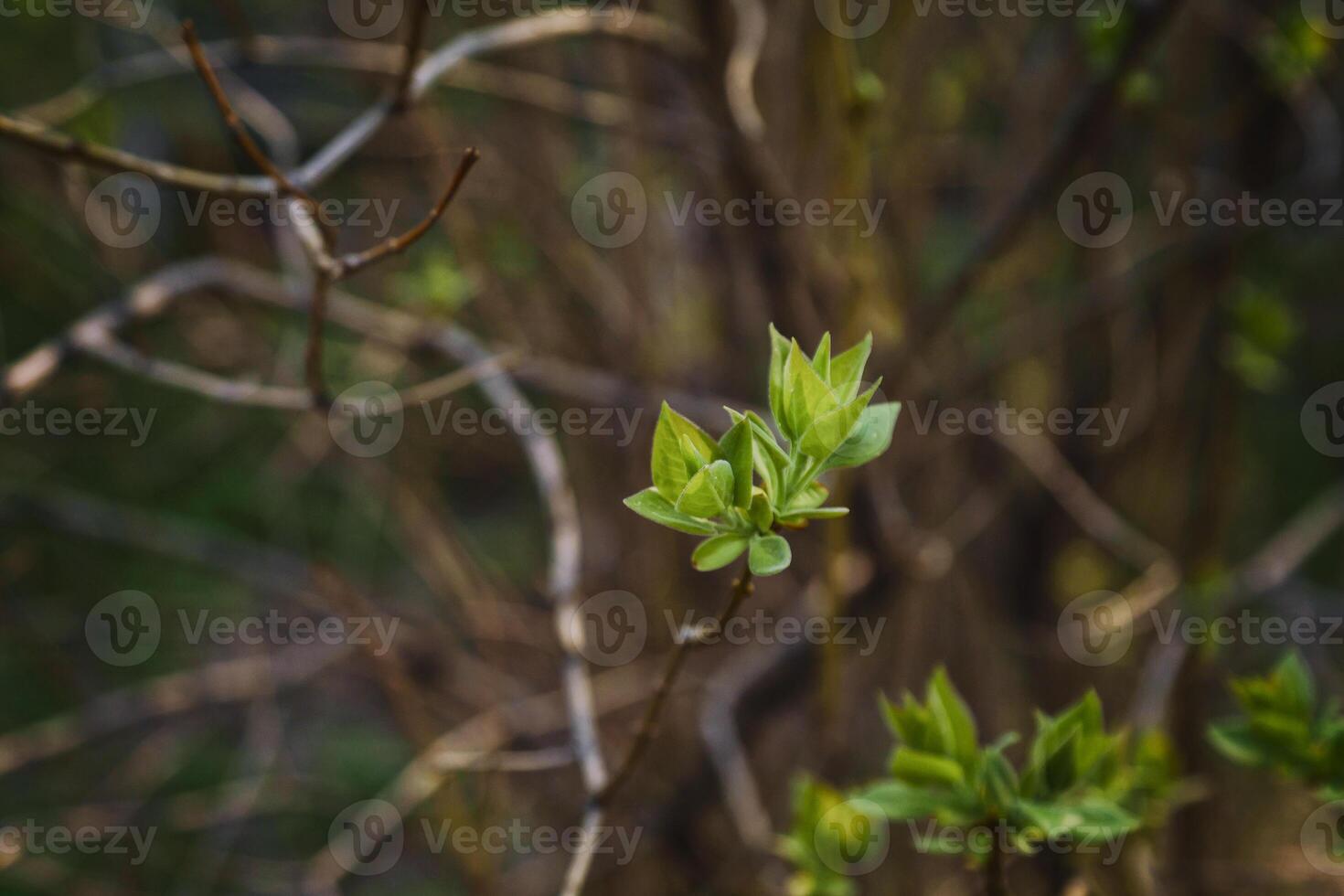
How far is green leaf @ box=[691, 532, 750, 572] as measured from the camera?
0.41 meters

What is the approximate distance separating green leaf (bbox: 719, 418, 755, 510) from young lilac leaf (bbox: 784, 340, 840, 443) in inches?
0.8

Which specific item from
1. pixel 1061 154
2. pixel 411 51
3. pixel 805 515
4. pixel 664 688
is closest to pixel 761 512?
pixel 805 515

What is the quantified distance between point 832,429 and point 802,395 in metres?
0.02

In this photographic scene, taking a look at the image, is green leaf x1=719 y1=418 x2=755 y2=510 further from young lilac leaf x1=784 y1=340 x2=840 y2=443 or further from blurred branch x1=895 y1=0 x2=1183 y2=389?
blurred branch x1=895 y1=0 x2=1183 y2=389

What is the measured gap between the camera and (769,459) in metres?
0.42

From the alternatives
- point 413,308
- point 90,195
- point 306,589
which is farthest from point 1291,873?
point 90,195

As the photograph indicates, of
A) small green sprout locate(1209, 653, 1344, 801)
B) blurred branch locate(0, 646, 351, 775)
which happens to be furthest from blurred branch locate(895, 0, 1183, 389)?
blurred branch locate(0, 646, 351, 775)

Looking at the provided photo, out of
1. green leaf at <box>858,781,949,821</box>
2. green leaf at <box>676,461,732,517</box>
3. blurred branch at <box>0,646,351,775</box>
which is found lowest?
blurred branch at <box>0,646,351,775</box>

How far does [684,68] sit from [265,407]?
4.61ft

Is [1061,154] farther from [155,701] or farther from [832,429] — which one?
[155,701]

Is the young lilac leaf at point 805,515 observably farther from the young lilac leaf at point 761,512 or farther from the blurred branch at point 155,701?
the blurred branch at point 155,701

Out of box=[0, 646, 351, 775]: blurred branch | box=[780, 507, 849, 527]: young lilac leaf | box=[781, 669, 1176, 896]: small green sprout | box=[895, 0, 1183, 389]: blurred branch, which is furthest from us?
box=[0, 646, 351, 775]: blurred branch

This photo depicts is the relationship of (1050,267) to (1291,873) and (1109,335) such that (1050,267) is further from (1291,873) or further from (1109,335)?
(1291,873)

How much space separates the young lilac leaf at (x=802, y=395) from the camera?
15.6 inches
